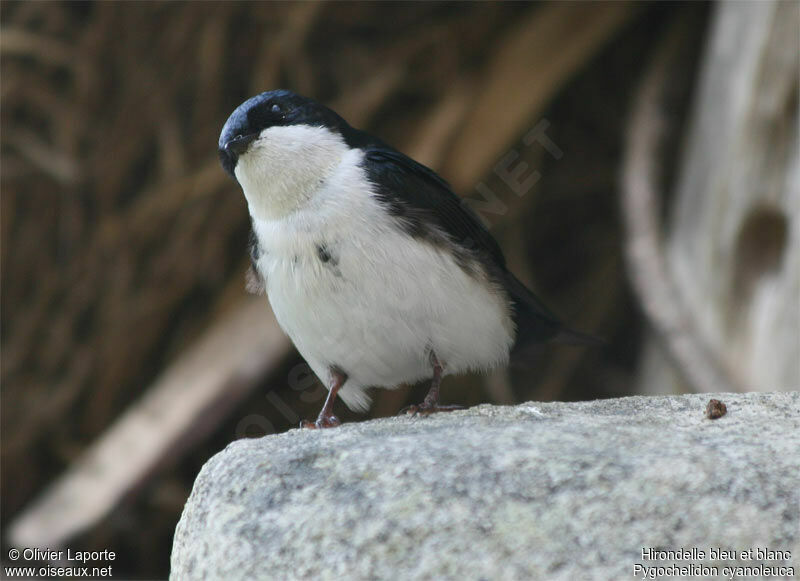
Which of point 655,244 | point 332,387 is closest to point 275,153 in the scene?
point 332,387

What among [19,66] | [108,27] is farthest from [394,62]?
[19,66]

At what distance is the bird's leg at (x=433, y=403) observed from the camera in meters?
2.29

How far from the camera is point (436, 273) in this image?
234cm

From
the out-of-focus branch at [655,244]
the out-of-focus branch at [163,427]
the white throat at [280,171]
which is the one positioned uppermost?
the white throat at [280,171]

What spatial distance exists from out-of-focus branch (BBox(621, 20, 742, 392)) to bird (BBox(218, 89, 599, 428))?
1742 millimetres

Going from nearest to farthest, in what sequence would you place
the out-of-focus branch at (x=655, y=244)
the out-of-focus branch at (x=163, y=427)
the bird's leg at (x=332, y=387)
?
1. the bird's leg at (x=332, y=387)
2. the out-of-focus branch at (x=655, y=244)
3. the out-of-focus branch at (x=163, y=427)

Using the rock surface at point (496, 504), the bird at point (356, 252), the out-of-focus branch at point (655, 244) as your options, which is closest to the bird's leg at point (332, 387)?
the bird at point (356, 252)

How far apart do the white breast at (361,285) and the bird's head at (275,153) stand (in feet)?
0.09

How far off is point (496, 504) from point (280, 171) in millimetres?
1019

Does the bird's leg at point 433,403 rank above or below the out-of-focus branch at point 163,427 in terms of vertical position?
above

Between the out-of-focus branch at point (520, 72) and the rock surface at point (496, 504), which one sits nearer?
the rock surface at point (496, 504)

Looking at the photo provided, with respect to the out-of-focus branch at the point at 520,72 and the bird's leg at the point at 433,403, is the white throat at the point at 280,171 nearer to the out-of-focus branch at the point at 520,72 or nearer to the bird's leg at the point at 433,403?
the bird's leg at the point at 433,403

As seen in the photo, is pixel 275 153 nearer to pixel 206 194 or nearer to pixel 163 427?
pixel 206 194

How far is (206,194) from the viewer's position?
4.22 meters
